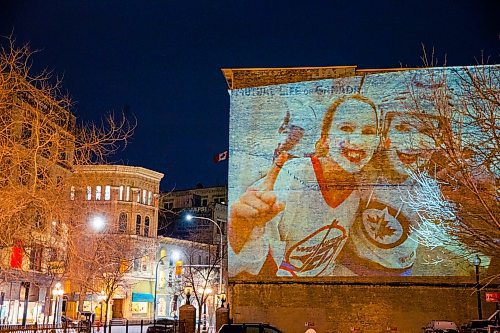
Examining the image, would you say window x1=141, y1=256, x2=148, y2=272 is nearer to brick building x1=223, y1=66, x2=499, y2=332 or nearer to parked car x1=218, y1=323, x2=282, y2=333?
brick building x1=223, y1=66, x2=499, y2=332

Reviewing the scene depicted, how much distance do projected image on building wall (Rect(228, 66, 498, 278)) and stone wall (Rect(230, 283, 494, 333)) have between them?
0.85 metres

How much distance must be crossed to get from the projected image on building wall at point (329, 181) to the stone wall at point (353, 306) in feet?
2.78

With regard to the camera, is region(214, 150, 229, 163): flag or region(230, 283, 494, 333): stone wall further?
region(214, 150, 229, 163): flag

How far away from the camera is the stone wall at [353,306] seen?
103ft

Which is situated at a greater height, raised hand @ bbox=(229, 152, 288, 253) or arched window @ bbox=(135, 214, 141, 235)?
arched window @ bbox=(135, 214, 141, 235)

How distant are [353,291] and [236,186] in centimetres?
878

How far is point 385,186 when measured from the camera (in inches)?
1307

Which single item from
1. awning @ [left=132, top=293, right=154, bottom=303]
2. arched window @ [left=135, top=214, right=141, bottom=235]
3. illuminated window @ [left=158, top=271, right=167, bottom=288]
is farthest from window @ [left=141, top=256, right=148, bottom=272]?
arched window @ [left=135, top=214, right=141, bottom=235]

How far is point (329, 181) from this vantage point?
111 feet

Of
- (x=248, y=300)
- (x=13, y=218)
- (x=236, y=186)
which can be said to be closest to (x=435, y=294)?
(x=248, y=300)

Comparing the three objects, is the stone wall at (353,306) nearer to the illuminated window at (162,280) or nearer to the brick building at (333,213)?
the brick building at (333,213)

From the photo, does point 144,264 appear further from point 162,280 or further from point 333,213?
point 333,213

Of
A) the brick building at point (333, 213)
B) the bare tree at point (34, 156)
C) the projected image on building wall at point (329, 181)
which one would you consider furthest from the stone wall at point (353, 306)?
the bare tree at point (34, 156)

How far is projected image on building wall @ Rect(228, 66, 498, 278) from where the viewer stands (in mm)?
32750
